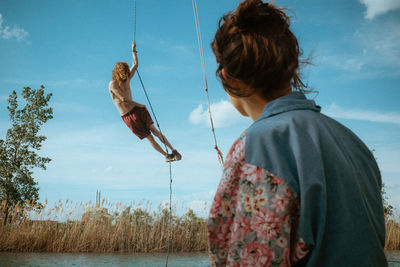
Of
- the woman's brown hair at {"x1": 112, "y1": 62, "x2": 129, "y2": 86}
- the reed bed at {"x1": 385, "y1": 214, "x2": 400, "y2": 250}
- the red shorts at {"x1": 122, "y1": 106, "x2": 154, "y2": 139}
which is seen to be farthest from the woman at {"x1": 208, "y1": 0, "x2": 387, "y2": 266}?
the reed bed at {"x1": 385, "y1": 214, "x2": 400, "y2": 250}

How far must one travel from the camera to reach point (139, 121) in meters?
4.93

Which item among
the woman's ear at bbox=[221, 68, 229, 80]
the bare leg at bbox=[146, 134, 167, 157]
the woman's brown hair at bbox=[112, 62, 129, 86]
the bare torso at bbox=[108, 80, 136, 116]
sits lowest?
the woman's ear at bbox=[221, 68, 229, 80]

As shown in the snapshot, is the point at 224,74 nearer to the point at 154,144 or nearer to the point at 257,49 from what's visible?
the point at 257,49

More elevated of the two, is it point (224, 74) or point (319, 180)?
point (224, 74)

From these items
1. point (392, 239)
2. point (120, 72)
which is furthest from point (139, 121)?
point (392, 239)

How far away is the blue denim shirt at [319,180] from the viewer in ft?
2.24

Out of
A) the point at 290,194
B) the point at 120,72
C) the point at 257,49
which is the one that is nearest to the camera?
the point at 290,194

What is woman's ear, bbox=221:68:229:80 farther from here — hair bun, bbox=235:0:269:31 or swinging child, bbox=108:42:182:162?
swinging child, bbox=108:42:182:162

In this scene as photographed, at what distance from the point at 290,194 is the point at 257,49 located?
0.37 m

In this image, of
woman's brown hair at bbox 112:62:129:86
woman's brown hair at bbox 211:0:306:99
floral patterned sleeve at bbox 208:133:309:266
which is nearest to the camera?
floral patterned sleeve at bbox 208:133:309:266

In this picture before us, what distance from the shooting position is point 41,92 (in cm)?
1254

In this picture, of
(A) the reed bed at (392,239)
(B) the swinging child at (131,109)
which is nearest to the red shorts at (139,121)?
(B) the swinging child at (131,109)

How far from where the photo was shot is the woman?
26.3 inches

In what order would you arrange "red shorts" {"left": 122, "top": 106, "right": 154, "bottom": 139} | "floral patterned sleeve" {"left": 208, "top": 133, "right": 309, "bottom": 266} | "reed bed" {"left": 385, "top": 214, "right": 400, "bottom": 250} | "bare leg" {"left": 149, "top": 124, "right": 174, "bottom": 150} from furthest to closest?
"reed bed" {"left": 385, "top": 214, "right": 400, "bottom": 250}, "bare leg" {"left": 149, "top": 124, "right": 174, "bottom": 150}, "red shorts" {"left": 122, "top": 106, "right": 154, "bottom": 139}, "floral patterned sleeve" {"left": 208, "top": 133, "right": 309, "bottom": 266}
